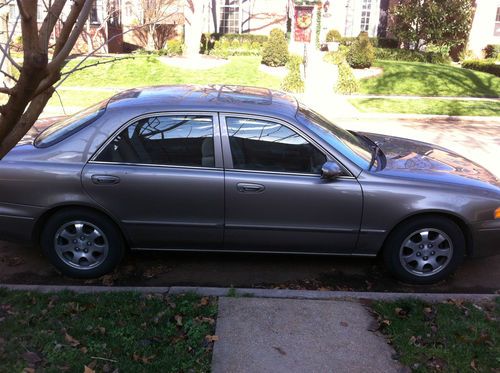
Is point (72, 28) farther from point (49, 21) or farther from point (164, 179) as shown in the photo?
point (164, 179)

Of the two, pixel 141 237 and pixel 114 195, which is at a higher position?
pixel 114 195

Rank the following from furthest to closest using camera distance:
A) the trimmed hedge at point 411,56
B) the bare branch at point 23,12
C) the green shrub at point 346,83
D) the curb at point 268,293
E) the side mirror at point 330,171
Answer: the trimmed hedge at point 411,56 → the green shrub at point 346,83 → the side mirror at point 330,171 → the curb at point 268,293 → the bare branch at point 23,12

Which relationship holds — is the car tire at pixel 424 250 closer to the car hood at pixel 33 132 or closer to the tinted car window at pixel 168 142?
the tinted car window at pixel 168 142

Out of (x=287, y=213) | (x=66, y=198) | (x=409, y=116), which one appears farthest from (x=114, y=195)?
(x=409, y=116)

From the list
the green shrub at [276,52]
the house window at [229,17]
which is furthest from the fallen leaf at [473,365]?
the house window at [229,17]

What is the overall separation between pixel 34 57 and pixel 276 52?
17.1 m

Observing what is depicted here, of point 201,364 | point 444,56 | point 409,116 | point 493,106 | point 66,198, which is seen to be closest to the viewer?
point 201,364

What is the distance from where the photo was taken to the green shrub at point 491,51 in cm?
2497

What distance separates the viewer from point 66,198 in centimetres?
411

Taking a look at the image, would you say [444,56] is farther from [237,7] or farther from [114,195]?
[114,195]

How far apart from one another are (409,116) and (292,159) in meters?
9.72

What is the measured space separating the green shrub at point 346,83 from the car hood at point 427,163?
11163mm

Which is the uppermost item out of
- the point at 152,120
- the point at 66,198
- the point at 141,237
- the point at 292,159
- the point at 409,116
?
the point at 152,120

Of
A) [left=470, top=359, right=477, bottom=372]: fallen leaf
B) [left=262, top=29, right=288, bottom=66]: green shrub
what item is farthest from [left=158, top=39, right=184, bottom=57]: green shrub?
[left=470, top=359, right=477, bottom=372]: fallen leaf
